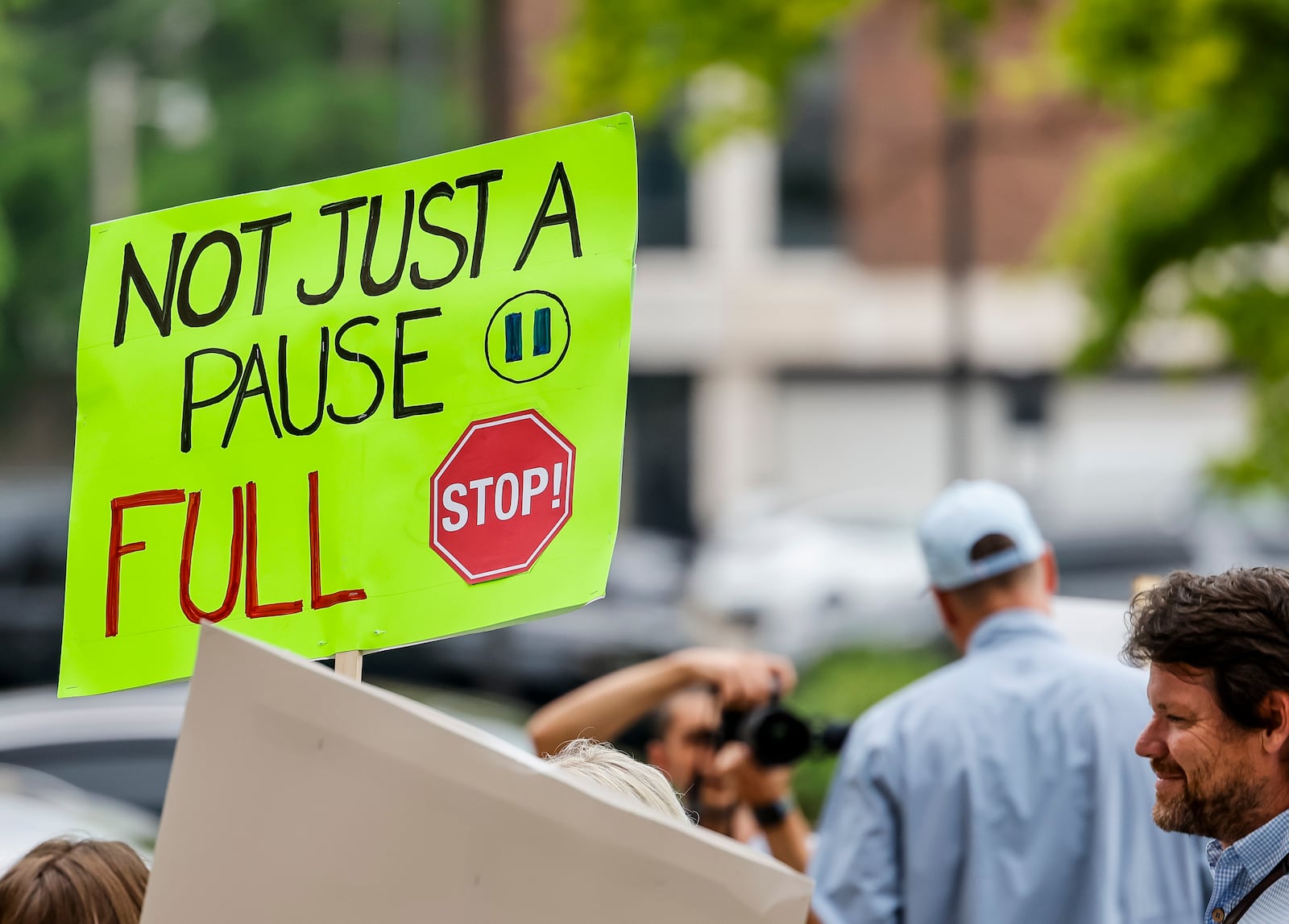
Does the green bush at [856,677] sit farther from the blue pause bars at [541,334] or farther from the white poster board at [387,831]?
the white poster board at [387,831]

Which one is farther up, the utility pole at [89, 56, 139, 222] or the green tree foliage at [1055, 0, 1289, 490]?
the utility pole at [89, 56, 139, 222]

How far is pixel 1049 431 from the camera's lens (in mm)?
24109

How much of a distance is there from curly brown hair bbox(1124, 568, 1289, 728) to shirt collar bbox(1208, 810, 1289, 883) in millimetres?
111

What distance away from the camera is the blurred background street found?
8.91 meters

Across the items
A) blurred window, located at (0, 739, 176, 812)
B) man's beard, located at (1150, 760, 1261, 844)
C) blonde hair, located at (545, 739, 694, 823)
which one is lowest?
blurred window, located at (0, 739, 176, 812)

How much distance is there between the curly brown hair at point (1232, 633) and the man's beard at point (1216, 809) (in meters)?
0.08

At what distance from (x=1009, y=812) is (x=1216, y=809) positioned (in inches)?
39.3

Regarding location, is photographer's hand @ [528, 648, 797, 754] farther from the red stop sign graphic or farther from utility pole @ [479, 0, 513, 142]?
utility pole @ [479, 0, 513, 142]

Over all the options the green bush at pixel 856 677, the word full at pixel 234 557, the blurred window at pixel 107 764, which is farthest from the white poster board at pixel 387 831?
the green bush at pixel 856 677

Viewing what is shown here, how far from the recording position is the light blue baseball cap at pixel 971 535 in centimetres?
297

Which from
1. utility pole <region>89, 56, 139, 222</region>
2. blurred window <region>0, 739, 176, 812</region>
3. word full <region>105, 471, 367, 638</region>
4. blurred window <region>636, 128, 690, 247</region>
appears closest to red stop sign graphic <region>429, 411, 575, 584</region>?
word full <region>105, 471, 367, 638</region>

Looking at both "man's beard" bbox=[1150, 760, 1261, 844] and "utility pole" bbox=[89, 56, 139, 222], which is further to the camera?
"utility pole" bbox=[89, 56, 139, 222]

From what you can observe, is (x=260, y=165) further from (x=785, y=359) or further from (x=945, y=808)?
(x=945, y=808)

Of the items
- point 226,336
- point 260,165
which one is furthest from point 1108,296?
point 260,165
